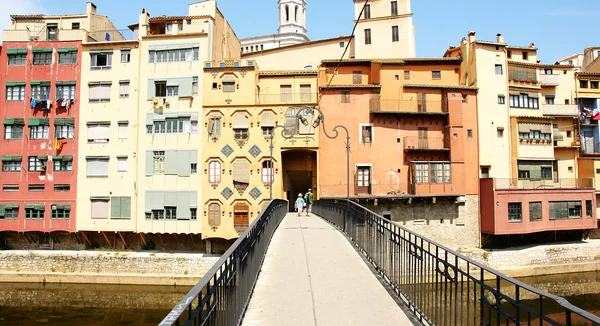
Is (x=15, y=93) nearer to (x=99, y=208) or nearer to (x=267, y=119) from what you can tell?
(x=99, y=208)

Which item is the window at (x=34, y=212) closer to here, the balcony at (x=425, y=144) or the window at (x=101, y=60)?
the window at (x=101, y=60)

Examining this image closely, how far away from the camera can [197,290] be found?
4340 millimetres

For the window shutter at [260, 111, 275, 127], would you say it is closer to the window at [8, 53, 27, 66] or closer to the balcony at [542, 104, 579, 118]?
the window at [8, 53, 27, 66]

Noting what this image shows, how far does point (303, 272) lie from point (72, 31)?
126 feet

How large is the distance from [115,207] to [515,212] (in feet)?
106

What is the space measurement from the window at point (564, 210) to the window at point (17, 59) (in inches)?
1794

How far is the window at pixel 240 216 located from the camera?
3859 centimetres

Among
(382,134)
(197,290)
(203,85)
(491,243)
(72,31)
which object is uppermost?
(72,31)

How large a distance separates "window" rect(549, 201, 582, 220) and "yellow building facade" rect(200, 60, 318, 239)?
2020 cm

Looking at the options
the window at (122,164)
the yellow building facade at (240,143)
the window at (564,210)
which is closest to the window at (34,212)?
the window at (122,164)

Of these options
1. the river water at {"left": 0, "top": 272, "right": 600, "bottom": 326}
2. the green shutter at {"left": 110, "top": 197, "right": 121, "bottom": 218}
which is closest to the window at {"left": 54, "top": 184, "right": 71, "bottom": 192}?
the green shutter at {"left": 110, "top": 197, "right": 121, "bottom": 218}

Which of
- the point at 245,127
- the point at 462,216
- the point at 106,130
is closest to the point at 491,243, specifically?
the point at 462,216

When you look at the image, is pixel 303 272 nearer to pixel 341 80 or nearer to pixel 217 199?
pixel 217 199

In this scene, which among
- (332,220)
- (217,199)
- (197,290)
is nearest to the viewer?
(197,290)
